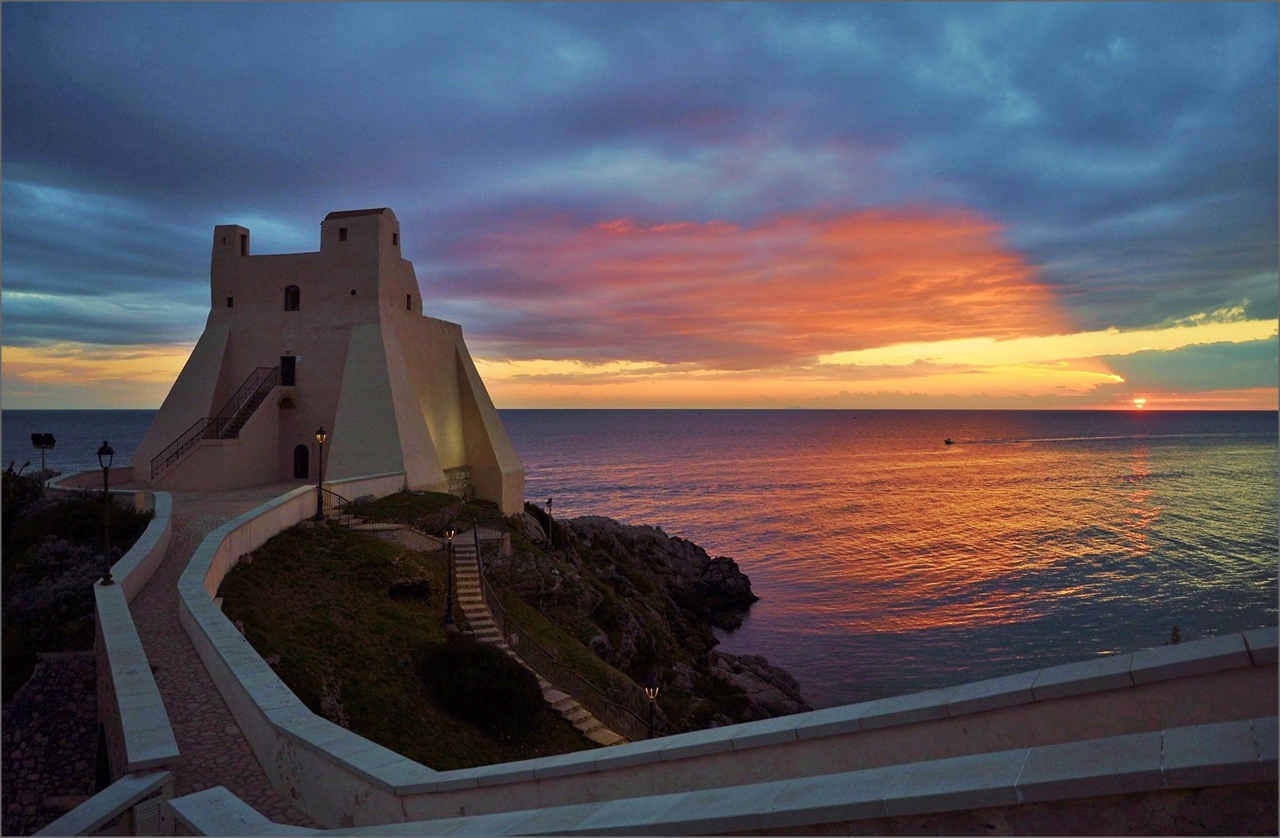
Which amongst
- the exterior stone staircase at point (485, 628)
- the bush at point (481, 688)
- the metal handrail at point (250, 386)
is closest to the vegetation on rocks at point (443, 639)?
the bush at point (481, 688)

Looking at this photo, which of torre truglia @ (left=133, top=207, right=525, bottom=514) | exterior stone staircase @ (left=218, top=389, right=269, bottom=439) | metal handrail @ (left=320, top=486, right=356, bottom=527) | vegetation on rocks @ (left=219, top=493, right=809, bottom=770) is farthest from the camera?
exterior stone staircase @ (left=218, top=389, right=269, bottom=439)

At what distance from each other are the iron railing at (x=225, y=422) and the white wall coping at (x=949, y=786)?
2580cm

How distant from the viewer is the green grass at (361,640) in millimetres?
13000

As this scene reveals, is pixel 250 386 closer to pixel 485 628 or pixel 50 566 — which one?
pixel 50 566

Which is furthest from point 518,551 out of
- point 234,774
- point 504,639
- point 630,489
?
point 630,489

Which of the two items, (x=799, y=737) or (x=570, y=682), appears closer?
(x=799, y=737)

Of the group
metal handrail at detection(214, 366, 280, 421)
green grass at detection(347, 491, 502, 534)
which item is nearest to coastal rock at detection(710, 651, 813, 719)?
green grass at detection(347, 491, 502, 534)

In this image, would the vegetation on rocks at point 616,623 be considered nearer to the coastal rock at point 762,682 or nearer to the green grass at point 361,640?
the coastal rock at point 762,682

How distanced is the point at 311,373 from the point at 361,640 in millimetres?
17451

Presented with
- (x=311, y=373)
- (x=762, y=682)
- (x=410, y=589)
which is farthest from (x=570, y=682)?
(x=311, y=373)

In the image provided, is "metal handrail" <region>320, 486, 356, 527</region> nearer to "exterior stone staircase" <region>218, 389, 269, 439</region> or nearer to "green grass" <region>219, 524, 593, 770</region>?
"green grass" <region>219, 524, 593, 770</region>

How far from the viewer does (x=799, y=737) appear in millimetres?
5996

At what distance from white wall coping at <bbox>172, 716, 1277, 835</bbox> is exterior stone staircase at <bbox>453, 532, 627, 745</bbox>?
1132cm

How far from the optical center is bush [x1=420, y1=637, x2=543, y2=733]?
15.0 meters
